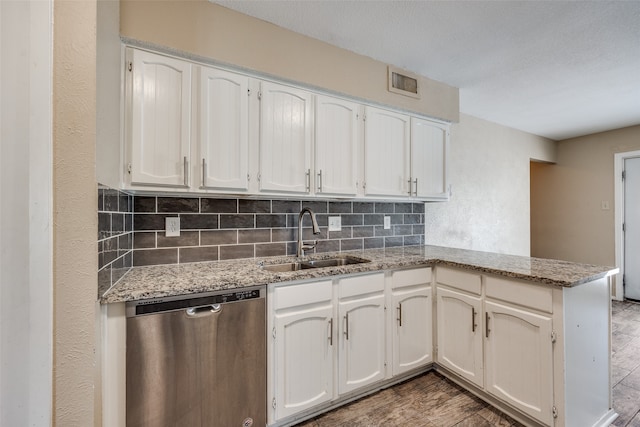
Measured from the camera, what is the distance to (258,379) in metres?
1.44

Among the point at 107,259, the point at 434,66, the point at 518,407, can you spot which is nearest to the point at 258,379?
the point at 107,259

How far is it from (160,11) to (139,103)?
1.64 feet

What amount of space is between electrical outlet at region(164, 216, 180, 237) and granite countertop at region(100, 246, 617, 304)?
0.19 meters

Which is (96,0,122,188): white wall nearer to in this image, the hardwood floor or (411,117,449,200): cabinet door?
the hardwood floor

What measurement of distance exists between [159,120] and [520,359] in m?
2.34

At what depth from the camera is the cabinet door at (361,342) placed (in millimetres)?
1718

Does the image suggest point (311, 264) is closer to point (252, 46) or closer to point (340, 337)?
point (340, 337)

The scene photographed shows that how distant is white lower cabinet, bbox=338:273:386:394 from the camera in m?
1.72

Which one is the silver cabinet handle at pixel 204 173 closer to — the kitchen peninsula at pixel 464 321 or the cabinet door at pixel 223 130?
the cabinet door at pixel 223 130

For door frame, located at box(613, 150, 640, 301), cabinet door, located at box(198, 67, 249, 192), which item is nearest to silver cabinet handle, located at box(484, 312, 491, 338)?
cabinet door, located at box(198, 67, 249, 192)

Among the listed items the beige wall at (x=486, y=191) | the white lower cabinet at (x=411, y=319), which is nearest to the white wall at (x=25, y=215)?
the white lower cabinet at (x=411, y=319)

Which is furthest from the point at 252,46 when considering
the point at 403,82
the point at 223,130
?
the point at 403,82

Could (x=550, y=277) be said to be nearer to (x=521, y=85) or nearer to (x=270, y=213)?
(x=270, y=213)

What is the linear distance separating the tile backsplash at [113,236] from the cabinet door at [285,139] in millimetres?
745
